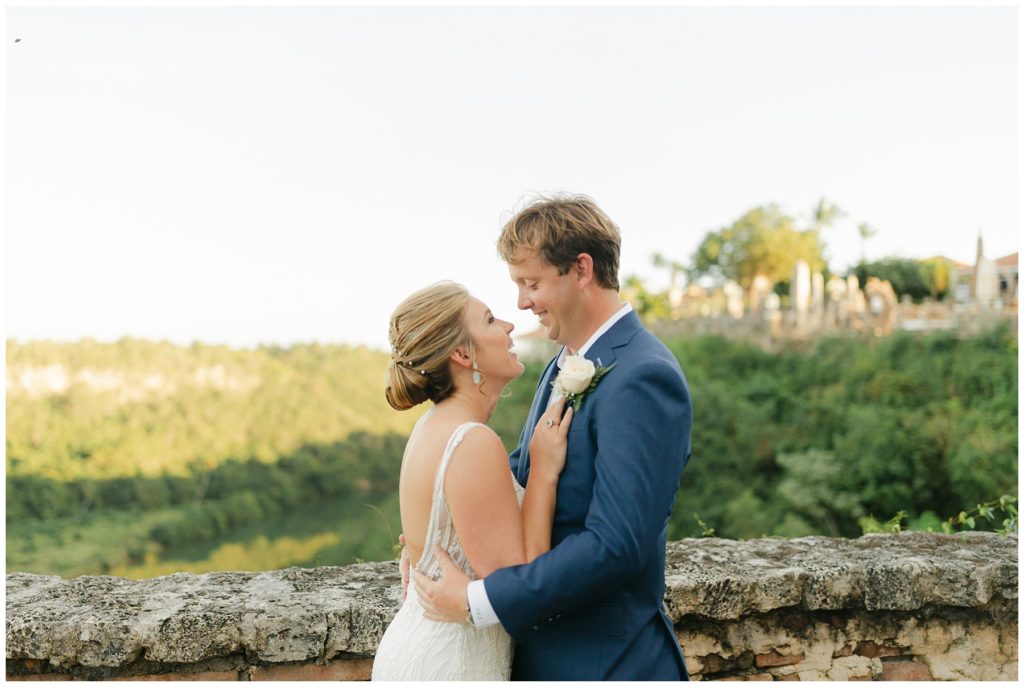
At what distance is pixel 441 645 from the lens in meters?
2.05

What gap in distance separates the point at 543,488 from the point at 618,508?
23 cm

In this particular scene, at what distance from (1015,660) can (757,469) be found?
97.8ft

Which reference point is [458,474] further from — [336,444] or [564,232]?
[336,444]

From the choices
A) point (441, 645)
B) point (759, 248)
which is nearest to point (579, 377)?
point (441, 645)

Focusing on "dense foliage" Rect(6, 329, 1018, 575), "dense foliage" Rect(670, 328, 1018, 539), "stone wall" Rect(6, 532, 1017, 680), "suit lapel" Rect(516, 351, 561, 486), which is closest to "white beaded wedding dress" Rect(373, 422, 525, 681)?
"suit lapel" Rect(516, 351, 561, 486)

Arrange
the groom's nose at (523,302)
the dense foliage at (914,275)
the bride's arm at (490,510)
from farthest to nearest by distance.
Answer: the dense foliage at (914,275)
the groom's nose at (523,302)
the bride's arm at (490,510)

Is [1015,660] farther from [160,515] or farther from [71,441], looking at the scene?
[71,441]

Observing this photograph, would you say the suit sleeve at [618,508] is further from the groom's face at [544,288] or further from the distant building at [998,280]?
the distant building at [998,280]

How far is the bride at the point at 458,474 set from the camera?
190cm

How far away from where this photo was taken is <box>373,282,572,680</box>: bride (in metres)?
1.90

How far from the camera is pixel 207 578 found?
10.6 ft

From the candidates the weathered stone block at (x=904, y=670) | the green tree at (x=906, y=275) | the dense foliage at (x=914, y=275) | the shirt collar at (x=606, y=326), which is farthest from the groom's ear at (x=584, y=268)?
the green tree at (x=906, y=275)

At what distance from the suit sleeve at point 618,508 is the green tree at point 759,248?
47629mm

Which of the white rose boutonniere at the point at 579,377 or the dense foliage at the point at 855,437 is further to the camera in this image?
the dense foliage at the point at 855,437
